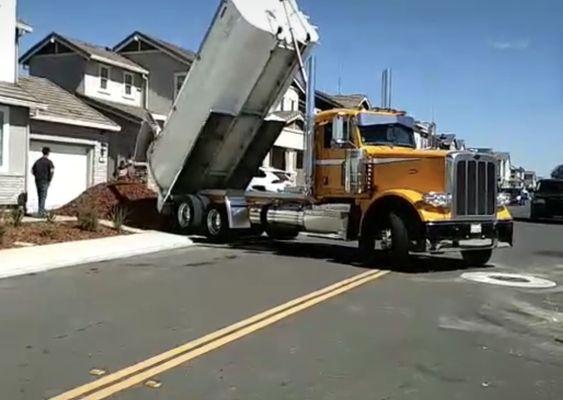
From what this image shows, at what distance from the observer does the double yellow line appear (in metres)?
5.68

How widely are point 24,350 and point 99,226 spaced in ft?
39.1

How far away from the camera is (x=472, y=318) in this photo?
29.5ft

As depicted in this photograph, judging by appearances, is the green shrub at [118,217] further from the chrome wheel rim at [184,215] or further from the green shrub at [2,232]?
the green shrub at [2,232]

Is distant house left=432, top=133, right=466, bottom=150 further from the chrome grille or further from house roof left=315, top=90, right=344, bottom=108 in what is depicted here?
house roof left=315, top=90, right=344, bottom=108

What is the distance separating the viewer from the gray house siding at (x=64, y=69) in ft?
110

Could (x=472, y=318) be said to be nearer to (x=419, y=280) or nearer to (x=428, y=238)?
(x=419, y=280)

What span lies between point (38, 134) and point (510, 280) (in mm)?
16480

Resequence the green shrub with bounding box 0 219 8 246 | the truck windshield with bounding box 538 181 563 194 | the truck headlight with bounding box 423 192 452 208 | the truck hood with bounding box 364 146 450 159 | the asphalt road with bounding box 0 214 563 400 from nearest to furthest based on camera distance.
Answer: the asphalt road with bounding box 0 214 563 400, the truck headlight with bounding box 423 192 452 208, the truck hood with bounding box 364 146 450 159, the green shrub with bounding box 0 219 8 246, the truck windshield with bounding box 538 181 563 194

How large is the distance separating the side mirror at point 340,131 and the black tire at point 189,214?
199 inches

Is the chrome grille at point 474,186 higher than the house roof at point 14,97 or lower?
lower

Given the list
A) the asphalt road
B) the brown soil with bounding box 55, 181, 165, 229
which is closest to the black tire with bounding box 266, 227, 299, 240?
the brown soil with bounding box 55, 181, 165, 229

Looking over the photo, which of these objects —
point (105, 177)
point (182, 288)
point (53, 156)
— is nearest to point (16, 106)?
point (53, 156)

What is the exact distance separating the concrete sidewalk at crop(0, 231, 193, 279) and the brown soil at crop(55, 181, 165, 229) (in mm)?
2599

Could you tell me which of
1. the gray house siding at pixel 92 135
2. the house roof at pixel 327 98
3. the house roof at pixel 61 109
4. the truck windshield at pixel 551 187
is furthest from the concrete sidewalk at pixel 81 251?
the house roof at pixel 327 98
